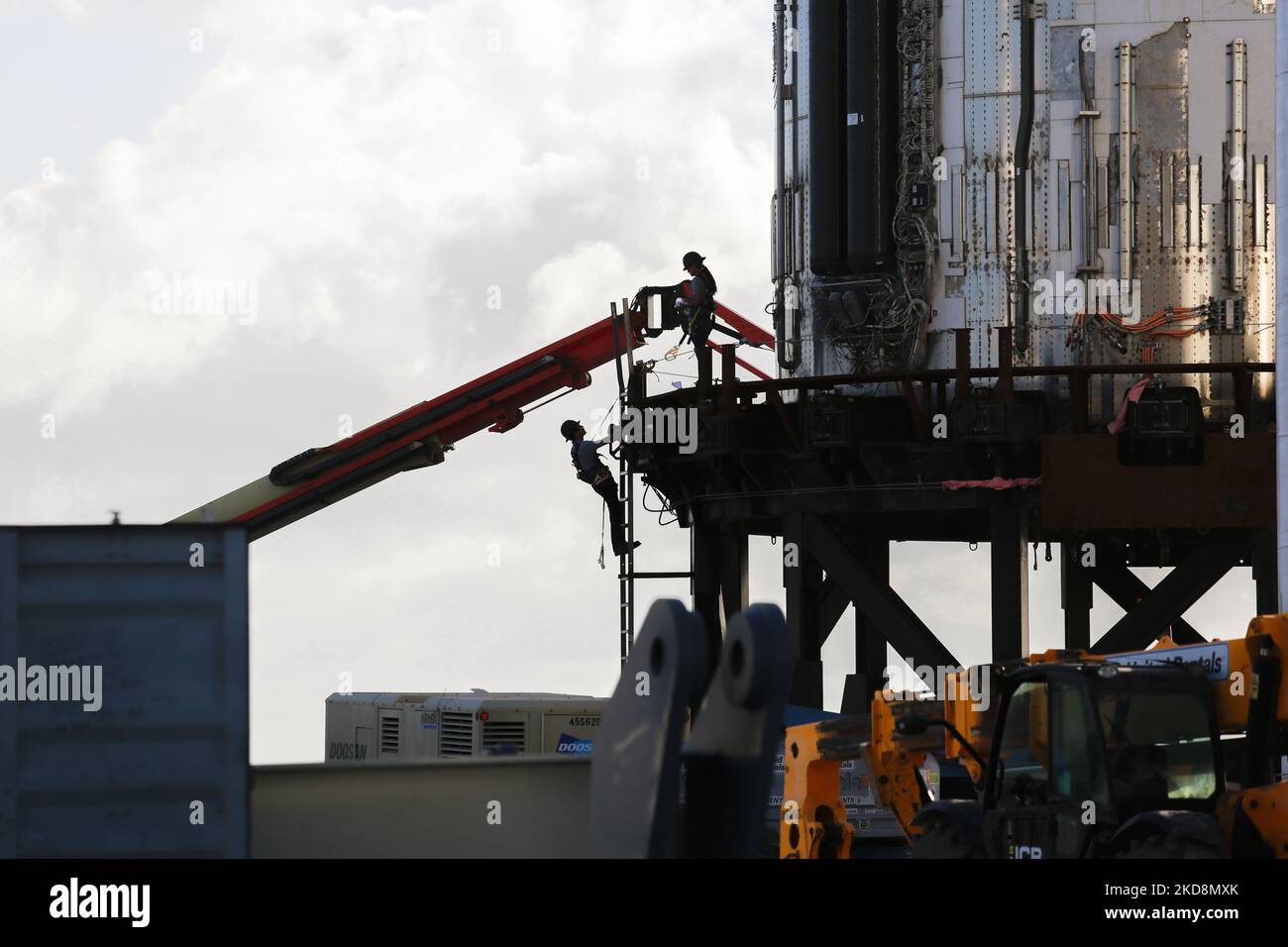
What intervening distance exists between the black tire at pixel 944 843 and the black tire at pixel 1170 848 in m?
2.45

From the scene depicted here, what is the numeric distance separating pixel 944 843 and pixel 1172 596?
1600cm

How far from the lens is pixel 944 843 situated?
50.7 feet

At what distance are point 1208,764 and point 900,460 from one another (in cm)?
1685

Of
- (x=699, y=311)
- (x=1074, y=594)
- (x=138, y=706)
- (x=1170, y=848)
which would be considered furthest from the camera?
(x=699, y=311)

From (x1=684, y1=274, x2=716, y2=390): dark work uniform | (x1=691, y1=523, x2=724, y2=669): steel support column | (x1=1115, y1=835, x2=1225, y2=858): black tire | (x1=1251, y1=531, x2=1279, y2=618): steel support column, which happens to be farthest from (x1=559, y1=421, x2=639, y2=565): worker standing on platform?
(x1=1115, y1=835, x2=1225, y2=858): black tire

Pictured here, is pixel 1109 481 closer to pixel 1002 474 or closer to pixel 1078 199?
pixel 1002 474

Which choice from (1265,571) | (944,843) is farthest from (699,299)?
(944,843)

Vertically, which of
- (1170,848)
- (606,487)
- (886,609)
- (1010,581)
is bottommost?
(1170,848)

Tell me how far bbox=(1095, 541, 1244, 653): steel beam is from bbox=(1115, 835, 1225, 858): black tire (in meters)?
17.8

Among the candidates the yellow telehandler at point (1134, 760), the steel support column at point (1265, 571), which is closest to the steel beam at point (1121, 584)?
the steel support column at point (1265, 571)

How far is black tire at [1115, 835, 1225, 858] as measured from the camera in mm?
12289

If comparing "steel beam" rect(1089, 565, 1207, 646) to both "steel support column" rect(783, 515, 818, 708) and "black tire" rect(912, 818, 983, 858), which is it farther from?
"black tire" rect(912, 818, 983, 858)

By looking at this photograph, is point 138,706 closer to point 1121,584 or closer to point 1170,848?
point 1170,848

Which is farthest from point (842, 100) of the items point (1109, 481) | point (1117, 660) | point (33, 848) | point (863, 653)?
point (33, 848)
